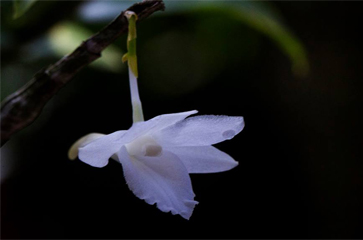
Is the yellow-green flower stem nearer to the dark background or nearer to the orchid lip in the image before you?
the orchid lip

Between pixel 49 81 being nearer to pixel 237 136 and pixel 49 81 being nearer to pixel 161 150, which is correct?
pixel 161 150

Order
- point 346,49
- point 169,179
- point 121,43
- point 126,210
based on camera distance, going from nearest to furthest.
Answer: point 169,179, point 121,43, point 126,210, point 346,49

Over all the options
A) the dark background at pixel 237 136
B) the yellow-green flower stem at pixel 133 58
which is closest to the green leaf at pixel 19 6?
the yellow-green flower stem at pixel 133 58

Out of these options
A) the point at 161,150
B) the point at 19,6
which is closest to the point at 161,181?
the point at 161,150

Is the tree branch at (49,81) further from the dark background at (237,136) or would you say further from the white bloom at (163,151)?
the dark background at (237,136)

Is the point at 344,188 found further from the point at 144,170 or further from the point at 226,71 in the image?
the point at 144,170

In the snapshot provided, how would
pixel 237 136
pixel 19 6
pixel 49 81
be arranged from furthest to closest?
pixel 237 136, pixel 19 6, pixel 49 81

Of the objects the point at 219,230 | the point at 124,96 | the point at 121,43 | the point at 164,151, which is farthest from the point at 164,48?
the point at 164,151

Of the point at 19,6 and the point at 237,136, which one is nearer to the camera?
the point at 19,6
